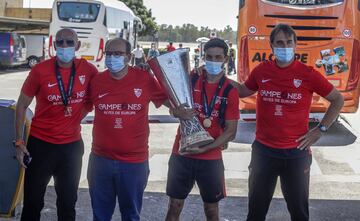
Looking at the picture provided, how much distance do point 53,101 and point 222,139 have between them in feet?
4.58

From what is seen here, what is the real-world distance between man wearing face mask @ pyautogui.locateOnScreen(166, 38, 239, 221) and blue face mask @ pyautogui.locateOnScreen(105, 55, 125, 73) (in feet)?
1.81

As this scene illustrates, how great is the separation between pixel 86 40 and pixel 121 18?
435cm

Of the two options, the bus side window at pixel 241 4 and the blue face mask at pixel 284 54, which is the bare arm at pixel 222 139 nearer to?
the blue face mask at pixel 284 54

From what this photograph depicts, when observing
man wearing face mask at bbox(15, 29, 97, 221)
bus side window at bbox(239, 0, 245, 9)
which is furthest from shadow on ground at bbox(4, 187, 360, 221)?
bus side window at bbox(239, 0, 245, 9)

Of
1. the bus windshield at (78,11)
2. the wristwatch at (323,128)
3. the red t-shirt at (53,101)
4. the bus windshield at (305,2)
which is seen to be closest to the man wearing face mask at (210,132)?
the wristwatch at (323,128)

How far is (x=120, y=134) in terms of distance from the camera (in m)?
4.34

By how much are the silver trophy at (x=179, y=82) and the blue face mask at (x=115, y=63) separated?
235mm

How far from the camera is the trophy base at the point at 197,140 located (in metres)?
4.30

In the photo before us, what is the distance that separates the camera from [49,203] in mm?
6234

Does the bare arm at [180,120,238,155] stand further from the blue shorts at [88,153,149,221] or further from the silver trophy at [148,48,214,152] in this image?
the blue shorts at [88,153,149,221]

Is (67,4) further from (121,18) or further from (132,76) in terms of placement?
(132,76)

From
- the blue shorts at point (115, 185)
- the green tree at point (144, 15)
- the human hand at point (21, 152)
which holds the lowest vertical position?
the blue shorts at point (115, 185)

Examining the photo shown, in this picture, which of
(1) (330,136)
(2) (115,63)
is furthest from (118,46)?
(1) (330,136)

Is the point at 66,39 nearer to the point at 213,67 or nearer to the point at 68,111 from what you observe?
the point at 68,111
